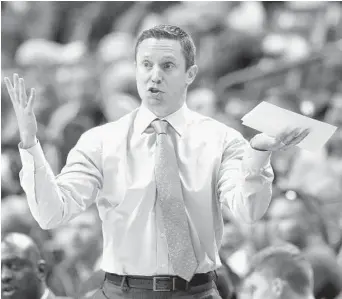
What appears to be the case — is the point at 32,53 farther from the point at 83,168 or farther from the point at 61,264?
the point at 83,168

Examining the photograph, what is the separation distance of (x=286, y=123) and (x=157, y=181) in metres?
0.32

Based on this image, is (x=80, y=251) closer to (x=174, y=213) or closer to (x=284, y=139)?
(x=174, y=213)

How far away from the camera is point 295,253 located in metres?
2.76

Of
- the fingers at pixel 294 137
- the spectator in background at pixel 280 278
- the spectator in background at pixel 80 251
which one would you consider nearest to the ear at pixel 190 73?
the fingers at pixel 294 137

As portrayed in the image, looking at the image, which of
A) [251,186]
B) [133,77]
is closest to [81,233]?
[133,77]

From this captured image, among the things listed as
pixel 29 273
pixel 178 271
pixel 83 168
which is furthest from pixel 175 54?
→ pixel 29 273

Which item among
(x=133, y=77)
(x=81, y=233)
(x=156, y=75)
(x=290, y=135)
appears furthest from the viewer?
(x=133, y=77)

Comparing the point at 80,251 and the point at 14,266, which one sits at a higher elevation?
the point at 14,266

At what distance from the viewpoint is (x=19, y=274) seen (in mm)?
2668

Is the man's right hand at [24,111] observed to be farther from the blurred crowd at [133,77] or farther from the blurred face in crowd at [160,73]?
the blurred crowd at [133,77]

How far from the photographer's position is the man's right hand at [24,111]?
138cm

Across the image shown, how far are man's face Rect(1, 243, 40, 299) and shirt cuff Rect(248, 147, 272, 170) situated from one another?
152 cm

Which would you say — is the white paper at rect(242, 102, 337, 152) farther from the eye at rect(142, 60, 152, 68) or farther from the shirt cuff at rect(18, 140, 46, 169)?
the shirt cuff at rect(18, 140, 46, 169)

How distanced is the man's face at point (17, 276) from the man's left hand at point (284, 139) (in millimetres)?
1567
